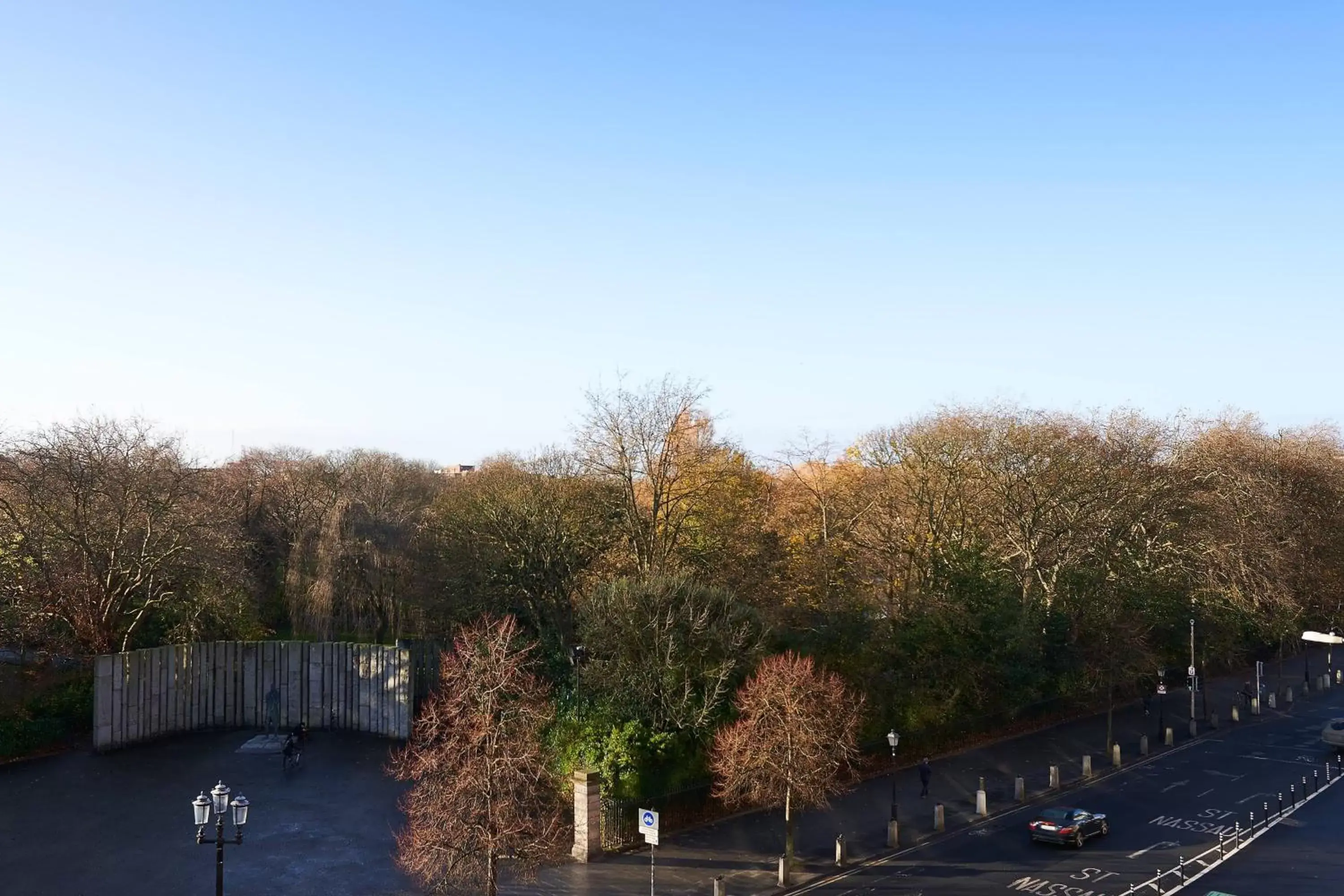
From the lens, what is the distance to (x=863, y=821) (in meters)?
26.7

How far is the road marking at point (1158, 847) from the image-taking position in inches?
957

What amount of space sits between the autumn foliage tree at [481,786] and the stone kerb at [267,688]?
1167 cm

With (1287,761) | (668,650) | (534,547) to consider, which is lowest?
(1287,761)

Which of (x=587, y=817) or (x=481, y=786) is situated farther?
(x=587, y=817)

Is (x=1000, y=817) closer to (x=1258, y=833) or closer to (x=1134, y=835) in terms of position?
(x=1134, y=835)

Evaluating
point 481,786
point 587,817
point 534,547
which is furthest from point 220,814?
point 534,547

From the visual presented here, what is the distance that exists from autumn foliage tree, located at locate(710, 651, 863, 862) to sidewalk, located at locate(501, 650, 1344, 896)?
148cm

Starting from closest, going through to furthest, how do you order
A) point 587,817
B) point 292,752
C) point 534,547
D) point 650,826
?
point 650,826, point 587,817, point 292,752, point 534,547

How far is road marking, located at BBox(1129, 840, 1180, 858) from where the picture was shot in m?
24.3

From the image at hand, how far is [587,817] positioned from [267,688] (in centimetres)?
1711

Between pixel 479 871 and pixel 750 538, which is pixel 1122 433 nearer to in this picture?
pixel 750 538

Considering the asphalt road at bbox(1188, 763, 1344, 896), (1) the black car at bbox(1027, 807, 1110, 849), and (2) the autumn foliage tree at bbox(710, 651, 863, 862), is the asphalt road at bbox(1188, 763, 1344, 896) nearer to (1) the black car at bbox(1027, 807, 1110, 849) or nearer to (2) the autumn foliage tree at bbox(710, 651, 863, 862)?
(1) the black car at bbox(1027, 807, 1110, 849)

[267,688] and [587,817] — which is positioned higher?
[267,688]

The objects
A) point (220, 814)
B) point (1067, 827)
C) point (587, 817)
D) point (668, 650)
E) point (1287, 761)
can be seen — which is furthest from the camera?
point (1287, 761)
